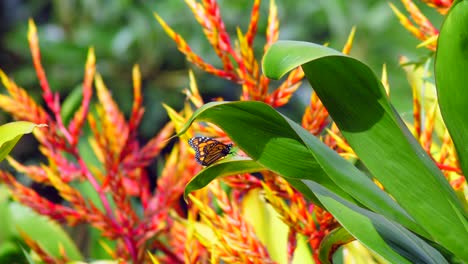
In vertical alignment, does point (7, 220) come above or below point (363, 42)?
above

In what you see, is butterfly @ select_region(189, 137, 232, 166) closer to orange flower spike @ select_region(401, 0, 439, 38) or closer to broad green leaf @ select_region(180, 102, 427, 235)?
broad green leaf @ select_region(180, 102, 427, 235)

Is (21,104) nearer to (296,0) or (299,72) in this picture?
(299,72)

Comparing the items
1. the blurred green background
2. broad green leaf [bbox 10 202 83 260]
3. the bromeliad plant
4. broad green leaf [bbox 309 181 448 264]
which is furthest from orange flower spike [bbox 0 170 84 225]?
the blurred green background

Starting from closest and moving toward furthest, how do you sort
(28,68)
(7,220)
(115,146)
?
1. (115,146)
2. (7,220)
3. (28,68)

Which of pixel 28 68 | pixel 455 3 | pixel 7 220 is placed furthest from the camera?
pixel 28 68

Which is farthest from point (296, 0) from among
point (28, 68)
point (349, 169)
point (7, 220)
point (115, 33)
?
point (349, 169)

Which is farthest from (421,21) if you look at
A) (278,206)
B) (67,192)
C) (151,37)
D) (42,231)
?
(151,37)

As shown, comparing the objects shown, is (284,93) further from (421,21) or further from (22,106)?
(22,106)

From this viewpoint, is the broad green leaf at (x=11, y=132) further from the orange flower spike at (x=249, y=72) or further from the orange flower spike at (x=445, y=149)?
the orange flower spike at (x=445, y=149)
